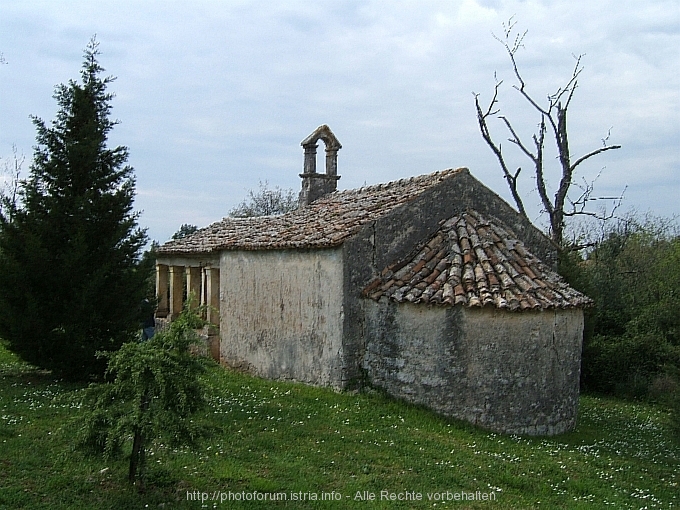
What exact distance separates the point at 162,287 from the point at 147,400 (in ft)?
48.4

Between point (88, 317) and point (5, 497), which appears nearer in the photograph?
point (5, 497)

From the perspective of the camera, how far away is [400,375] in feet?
37.1

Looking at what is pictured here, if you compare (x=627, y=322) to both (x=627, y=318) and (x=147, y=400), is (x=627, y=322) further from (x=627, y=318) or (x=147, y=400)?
(x=147, y=400)

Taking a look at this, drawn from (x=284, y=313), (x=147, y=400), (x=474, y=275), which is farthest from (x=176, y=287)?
(x=147, y=400)

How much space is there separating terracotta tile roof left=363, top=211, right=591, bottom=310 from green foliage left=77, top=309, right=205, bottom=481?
4.79m

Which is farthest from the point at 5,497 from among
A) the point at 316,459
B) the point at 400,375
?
the point at 400,375

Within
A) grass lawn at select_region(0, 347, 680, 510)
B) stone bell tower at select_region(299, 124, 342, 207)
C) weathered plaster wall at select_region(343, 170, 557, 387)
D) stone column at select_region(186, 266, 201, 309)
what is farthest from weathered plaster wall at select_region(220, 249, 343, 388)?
stone bell tower at select_region(299, 124, 342, 207)

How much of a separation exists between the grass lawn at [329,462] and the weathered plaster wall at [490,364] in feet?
Answer: 1.15

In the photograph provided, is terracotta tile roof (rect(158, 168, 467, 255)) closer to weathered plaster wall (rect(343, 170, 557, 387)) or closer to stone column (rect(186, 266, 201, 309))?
weathered plaster wall (rect(343, 170, 557, 387))

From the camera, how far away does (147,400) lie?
673 centimetres

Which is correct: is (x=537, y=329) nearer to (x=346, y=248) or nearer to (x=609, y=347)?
(x=346, y=248)

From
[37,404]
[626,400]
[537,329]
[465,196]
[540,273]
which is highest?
[465,196]

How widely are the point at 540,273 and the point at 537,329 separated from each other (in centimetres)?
123

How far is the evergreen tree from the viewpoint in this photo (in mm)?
11578
